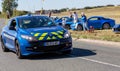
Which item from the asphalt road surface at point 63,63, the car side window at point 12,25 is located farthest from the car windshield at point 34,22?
the asphalt road surface at point 63,63

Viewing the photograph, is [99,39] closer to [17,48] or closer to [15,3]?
[17,48]

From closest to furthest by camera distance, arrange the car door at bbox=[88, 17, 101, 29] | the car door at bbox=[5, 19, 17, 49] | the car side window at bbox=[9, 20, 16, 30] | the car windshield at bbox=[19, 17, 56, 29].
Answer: the car windshield at bbox=[19, 17, 56, 29], the car door at bbox=[5, 19, 17, 49], the car side window at bbox=[9, 20, 16, 30], the car door at bbox=[88, 17, 101, 29]

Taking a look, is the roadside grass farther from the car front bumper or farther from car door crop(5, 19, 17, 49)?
the car front bumper

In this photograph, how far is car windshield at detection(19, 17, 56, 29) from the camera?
49.8 feet

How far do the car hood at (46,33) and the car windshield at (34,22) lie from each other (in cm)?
70

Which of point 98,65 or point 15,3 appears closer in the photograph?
point 98,65

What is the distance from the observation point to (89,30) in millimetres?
29000

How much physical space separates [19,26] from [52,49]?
1.85 m

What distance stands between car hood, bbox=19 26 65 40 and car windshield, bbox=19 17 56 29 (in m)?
0.70

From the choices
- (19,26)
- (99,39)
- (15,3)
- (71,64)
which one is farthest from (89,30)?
(15,3)

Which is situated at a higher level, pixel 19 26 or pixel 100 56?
pixel 19 26

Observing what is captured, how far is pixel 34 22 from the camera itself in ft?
50.4

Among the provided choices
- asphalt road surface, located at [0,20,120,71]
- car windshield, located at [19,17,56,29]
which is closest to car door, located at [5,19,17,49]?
car windshield, located at [19,17,56,29]

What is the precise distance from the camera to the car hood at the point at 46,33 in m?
14.0
